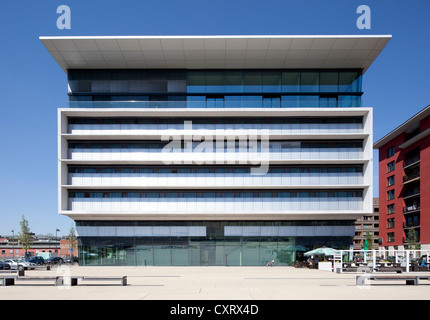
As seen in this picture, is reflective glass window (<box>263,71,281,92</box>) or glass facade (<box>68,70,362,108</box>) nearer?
glass facade (<box>68,70,362,108</box>)

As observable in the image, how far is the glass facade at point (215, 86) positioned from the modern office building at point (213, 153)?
0.11m

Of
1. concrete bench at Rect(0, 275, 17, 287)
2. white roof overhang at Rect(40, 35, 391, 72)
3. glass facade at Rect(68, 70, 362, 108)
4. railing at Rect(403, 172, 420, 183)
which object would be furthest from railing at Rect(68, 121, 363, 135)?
railing at Rect(403, 172, 420, 183)

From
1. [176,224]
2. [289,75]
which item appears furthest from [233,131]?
[176,224]

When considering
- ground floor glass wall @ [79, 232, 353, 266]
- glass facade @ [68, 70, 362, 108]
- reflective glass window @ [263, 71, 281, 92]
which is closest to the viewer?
ground floor glass wall @ [79, 232, 353, 266]

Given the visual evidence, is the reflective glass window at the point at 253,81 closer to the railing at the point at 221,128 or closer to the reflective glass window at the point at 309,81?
the railing at the point at 221,128

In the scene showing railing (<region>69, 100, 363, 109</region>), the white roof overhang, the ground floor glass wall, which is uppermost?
the white roof overhang

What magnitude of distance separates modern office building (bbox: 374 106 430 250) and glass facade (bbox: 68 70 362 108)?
64.6 feet

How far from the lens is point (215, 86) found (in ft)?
151

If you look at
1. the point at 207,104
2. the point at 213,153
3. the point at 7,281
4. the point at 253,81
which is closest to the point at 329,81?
the point at 253,81

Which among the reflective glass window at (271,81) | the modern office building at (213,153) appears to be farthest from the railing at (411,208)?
the reflective glass window at (271,81)

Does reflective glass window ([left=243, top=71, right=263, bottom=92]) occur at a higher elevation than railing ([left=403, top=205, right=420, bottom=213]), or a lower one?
higher

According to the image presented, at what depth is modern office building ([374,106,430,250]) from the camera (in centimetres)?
6078

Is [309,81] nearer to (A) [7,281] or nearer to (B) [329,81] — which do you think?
Answer: (B) [329,81]

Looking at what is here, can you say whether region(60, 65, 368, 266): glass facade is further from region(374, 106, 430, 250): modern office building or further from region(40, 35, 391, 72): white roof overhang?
region(374, 106, 430, 250): modern office building
